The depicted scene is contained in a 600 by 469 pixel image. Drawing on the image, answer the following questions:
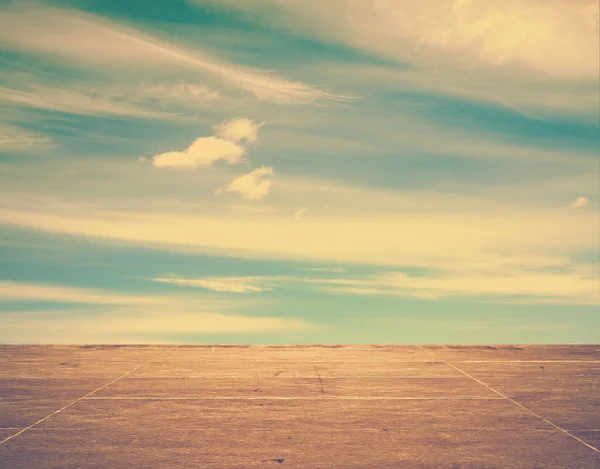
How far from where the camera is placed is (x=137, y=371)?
877 cm

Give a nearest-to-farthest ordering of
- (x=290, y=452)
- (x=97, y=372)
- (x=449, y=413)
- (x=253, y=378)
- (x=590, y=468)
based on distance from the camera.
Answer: (x=590, y=468), (x=290, y=452), (x=449, y=413), (x=253, y=378), (x=97, y=372)

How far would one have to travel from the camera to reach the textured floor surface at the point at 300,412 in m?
4.64

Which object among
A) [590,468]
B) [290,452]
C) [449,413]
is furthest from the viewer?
[449,413]

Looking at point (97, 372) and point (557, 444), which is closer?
point (557, 444)

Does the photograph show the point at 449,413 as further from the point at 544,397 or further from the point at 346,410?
the point at 544,397

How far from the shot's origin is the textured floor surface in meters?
4.64

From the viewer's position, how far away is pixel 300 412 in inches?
237

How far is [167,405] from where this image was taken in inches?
252

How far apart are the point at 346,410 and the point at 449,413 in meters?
1.10

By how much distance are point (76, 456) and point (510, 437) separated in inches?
150

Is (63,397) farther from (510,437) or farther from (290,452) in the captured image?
(510,437)

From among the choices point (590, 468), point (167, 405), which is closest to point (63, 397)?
point (167, 405)

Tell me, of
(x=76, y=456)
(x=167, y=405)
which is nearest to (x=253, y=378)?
(x=167, y=405)

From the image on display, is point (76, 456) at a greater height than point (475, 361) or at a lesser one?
lesser
